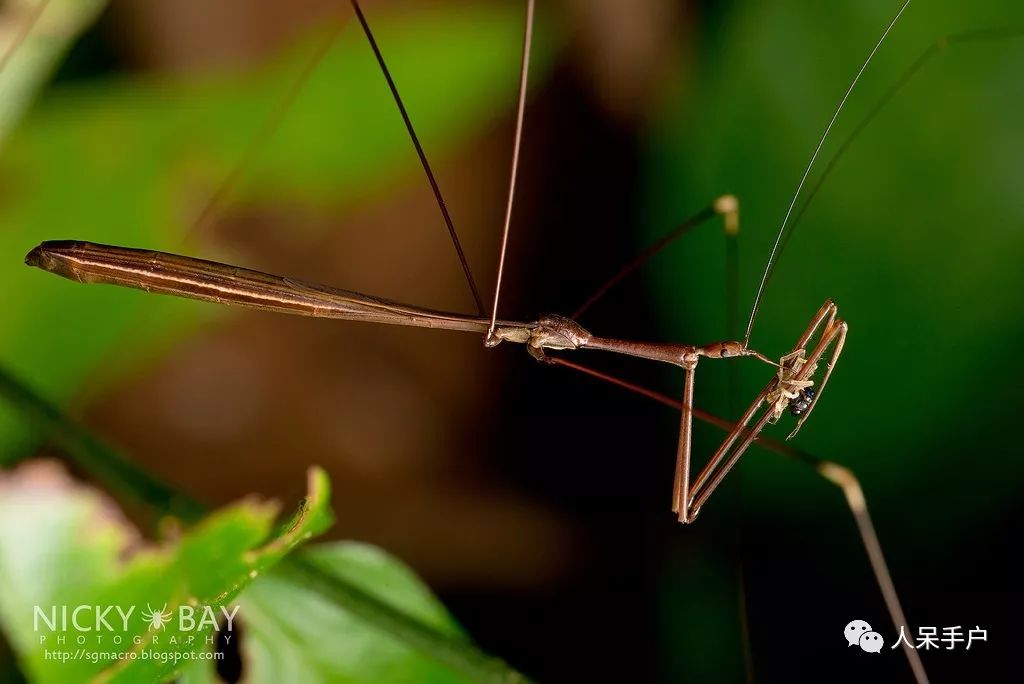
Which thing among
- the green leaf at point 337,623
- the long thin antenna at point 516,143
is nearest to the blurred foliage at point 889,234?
the long thin antenna at point 516,143

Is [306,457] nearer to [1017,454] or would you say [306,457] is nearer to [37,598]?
[37,598]

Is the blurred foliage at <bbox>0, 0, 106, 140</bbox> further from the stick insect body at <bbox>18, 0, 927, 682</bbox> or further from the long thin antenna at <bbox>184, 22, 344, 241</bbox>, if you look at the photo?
the long thin antenna at <bbox>184, 22, 344, 241</bbox>

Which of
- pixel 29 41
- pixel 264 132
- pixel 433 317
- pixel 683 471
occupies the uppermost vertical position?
pixel 264 132

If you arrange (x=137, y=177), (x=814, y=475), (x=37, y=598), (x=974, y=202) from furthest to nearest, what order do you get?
(x=137, y=177) → (x=814, y=475) → (x=974, y=202) → (x=37, y=598)

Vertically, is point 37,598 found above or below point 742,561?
below

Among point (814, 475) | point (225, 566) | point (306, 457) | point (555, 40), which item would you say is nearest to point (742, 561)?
point (814, 475)

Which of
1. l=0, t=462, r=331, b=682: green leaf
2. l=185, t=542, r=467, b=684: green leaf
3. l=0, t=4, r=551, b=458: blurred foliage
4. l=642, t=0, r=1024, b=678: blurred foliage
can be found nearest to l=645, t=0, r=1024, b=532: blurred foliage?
l=642, t=0, r=1024, b=678: blurred foliage

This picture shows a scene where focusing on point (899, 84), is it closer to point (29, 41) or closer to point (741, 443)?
point (741, 443)

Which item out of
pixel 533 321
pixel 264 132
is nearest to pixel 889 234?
pixel 533 321
